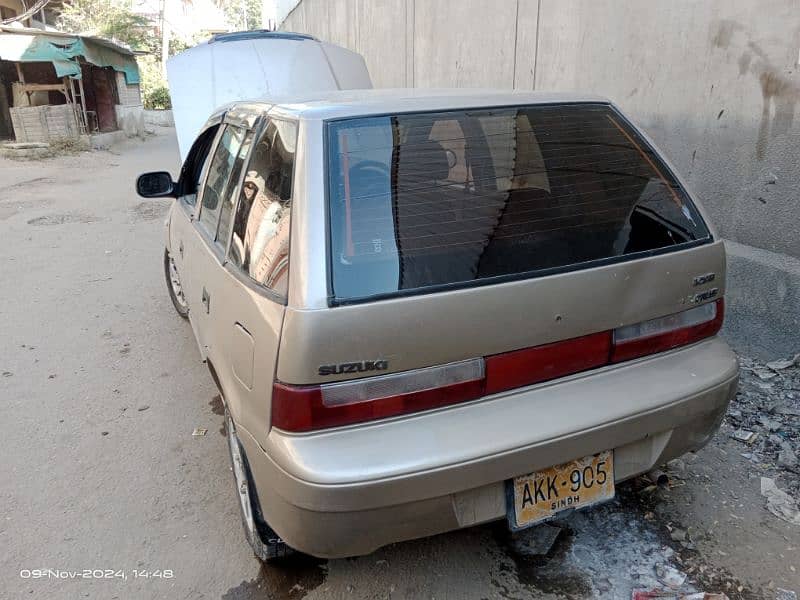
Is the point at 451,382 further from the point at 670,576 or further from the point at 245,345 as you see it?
→ the point at 670,576

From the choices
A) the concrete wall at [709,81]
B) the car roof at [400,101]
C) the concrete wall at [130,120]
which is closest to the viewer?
the car roof at [400,101]

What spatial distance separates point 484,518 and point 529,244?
906 millimetres

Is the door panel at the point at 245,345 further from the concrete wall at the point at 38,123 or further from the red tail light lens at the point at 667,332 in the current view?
the concrete wall at the point at 38,123

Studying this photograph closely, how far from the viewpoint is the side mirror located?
148 inches

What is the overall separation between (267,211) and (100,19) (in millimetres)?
34315

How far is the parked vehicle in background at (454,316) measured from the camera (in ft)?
6.00

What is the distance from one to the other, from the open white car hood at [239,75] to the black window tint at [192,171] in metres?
3.53

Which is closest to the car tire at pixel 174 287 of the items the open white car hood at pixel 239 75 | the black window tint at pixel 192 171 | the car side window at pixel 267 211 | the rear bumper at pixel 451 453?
the black window tint at pixel 192 171

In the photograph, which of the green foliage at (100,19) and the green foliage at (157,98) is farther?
the green foliage at (157,98)

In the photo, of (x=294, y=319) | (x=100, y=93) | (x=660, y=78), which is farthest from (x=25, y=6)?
(x=294, y=319)

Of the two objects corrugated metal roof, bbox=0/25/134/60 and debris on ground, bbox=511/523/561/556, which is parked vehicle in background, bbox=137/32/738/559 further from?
corrugated metal roof, bbox=0/25/134/60

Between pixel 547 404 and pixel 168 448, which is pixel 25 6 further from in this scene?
pixel 547 404

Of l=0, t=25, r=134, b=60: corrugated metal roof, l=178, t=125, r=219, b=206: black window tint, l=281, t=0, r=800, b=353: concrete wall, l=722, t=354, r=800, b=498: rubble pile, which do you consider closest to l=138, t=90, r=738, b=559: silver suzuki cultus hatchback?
l=722, t=354, r=800, b=498: rubble pile

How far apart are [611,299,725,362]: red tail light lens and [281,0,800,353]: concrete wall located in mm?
1690
